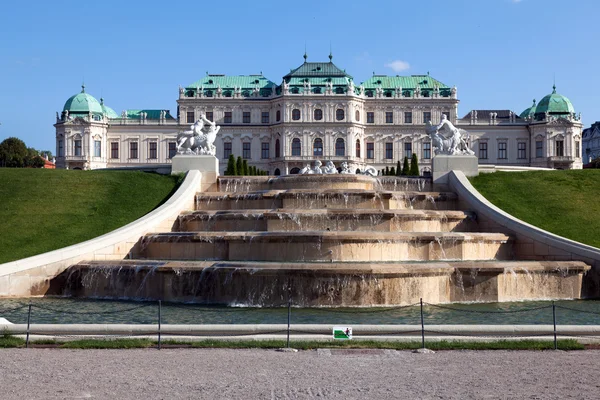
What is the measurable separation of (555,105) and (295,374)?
341ft

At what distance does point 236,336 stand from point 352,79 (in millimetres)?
93849

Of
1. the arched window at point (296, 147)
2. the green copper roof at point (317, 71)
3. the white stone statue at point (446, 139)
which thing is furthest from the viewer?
the green copper roof at point (317, 71)

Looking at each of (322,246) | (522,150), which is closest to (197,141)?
(322,246)

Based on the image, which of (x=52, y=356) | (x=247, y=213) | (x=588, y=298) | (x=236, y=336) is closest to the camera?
(x=52, y=356)

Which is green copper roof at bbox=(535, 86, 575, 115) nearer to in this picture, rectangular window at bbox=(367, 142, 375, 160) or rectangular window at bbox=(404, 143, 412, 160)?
rectangular window at bbox=(404, 143, 412, 160)

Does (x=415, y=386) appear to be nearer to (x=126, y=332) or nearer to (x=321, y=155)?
(x=126, y=332)

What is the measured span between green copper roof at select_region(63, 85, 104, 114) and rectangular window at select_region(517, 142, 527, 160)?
6150 cm

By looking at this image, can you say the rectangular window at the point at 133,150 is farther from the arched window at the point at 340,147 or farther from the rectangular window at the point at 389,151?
the rectangular window at the point at 389,151

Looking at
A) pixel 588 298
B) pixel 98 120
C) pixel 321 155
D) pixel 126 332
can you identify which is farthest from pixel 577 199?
pixel 98 120

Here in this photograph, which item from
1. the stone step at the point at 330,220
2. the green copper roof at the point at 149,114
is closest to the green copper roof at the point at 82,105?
the green copper roof at the point at 149,114

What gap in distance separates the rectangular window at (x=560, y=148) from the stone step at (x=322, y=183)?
7648 centimetres

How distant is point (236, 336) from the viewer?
14477 mm

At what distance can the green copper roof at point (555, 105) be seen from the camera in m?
107

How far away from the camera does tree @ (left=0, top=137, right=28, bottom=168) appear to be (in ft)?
338
